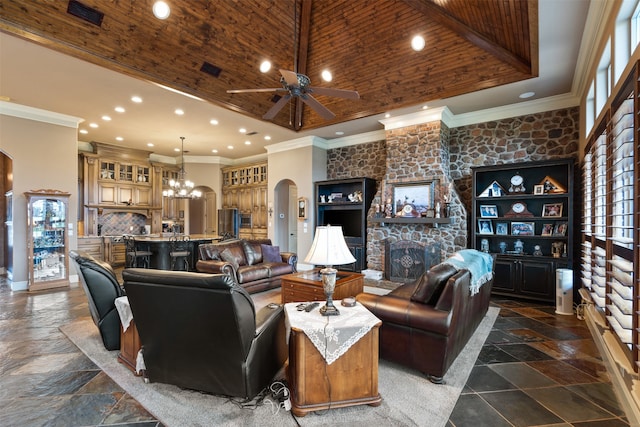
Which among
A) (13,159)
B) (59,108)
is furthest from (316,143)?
(13,159)

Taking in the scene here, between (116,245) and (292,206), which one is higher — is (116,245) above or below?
below

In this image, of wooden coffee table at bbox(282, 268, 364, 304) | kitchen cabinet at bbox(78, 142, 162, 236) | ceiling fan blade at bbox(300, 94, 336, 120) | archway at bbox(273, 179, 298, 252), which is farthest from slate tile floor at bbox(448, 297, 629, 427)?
Result: kitchen cabinet at bbox(78, 142, 162, 236)

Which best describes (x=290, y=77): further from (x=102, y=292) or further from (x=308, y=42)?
(x=102, y=292)

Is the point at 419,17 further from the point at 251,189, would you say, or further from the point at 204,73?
the point at 251,189

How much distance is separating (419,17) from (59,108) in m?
6.77

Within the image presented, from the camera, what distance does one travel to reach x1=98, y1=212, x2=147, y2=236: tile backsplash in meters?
8.75

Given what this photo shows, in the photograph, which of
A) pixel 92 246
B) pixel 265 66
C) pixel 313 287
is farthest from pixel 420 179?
pixel 92 246

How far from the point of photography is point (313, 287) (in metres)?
3.90

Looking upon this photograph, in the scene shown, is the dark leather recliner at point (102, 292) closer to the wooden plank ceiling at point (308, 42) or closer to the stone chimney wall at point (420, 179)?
the wooden plank ceiling at point (308, 42)

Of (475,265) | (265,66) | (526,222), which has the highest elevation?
(265,66)

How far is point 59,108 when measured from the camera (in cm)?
572

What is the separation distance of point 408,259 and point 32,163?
7.85 metres

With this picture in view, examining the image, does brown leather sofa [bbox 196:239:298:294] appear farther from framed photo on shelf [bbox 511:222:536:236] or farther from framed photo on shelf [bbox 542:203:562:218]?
framed photo on shelf [bbox 542:203:562:218]

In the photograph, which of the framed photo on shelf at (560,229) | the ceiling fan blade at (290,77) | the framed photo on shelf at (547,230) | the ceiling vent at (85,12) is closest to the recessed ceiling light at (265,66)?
the ceiling fan blade at (290,77)
